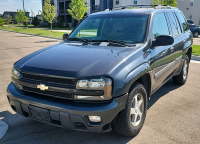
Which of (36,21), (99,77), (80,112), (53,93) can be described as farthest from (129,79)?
(36,21)

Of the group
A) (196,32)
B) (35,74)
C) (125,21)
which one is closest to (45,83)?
(35,74)

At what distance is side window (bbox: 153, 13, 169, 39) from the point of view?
3945 mm

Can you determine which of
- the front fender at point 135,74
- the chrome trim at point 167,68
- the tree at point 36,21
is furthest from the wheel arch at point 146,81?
the tree at point 36,21

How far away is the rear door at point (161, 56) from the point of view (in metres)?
3.73

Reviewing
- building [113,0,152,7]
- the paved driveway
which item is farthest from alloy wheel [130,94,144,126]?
building [113,0,152,7]

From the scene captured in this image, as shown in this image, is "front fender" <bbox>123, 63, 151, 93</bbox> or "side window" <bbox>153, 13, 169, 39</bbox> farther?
"side window" <bbox>153, 13, 169, 39</bbox>

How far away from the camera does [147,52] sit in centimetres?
346

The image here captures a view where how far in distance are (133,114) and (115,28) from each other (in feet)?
5.42

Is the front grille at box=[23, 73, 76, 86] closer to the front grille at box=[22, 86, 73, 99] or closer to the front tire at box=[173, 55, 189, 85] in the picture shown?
the front grille at box=[22, 86, 73, 99]

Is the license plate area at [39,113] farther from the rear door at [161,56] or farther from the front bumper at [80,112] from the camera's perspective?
the rear door at [161,56]

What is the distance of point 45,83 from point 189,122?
2530 mm

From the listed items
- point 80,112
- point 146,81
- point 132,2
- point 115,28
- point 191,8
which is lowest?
point 80,112

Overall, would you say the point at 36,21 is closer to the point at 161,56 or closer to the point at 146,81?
the point at 161,56

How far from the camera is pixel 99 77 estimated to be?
2625 millimetres
